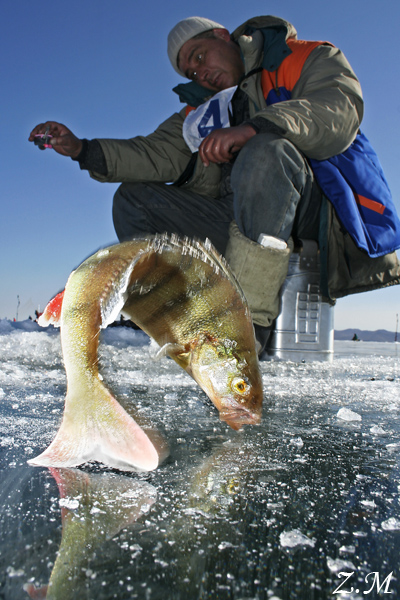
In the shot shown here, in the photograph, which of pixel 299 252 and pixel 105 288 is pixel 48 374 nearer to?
pixel 105 288

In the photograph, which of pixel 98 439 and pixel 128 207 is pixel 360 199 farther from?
pixel 98 439

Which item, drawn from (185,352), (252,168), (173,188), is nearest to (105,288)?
(185,352)

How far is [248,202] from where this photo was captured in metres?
2.05

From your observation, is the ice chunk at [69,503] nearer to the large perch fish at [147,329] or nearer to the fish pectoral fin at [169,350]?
the large perch fish at [147,329]

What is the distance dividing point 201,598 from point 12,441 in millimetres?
665

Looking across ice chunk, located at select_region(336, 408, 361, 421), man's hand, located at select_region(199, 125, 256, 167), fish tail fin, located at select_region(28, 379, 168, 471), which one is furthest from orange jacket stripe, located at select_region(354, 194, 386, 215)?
fish tail fin, located at select_region(28, 379, 168, 471)

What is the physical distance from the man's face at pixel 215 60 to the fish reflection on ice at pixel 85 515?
3098 millimetres

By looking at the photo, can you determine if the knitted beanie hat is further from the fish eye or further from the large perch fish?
the fish eye

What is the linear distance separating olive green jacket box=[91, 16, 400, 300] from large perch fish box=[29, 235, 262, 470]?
4.52 ft

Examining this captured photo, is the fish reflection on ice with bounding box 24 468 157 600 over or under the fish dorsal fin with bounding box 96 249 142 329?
under

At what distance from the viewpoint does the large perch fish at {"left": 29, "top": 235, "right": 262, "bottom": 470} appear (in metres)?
0.80

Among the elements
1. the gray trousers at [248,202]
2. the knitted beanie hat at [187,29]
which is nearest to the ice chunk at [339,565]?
the gray trousers at [248,202]

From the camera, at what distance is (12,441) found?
0.94m

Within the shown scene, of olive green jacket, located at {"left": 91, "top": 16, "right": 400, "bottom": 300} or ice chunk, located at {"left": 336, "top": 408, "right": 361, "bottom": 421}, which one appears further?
olive green jacket, located at {"left": 91, "top": 16, "right": 400, "bottom": 300}
